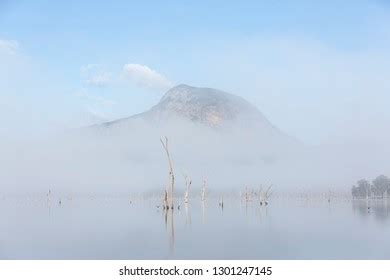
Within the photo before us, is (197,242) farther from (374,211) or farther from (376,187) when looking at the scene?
(376,187)

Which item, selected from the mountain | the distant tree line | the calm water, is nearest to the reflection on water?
the calm water

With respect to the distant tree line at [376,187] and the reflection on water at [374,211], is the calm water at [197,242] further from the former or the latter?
the distant tree line at [376,187]

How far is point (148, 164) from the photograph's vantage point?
150 m

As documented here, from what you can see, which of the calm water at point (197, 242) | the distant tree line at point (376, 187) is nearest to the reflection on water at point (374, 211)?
the calm water at point (197, 242)

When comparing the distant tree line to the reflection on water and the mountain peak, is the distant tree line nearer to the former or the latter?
the reflection on water

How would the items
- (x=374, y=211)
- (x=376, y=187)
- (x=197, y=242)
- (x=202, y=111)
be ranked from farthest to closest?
(x=202, y=111)
(x=376, y=187)
(x=374, y=211)
(x=197, y=242)

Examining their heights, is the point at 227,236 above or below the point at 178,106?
below

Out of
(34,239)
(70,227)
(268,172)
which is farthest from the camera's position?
(268,172)

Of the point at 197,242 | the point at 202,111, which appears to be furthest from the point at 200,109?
the point at 197,242

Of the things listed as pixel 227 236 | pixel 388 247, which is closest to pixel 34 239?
pixel 227 236
